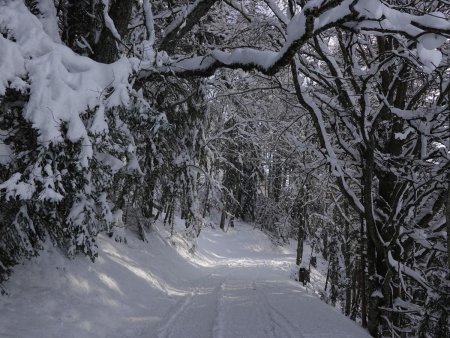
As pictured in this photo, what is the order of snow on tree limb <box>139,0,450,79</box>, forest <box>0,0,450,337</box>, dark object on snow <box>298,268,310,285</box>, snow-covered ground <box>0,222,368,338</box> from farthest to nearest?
dark object on snow <box>298,268,310,285</box>
snow-covered ground <box>0,222,368,338</box>
forest <box>0,0,450,337</box>
snow on tree limb <box>139,0,450,79</box>

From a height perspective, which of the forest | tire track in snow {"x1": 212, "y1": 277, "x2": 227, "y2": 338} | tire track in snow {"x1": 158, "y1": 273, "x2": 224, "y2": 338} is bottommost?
tire track in snow {"x1": 158, "y1": 273, "x2": 224, "y2": 338}

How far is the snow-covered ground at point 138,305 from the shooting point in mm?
5820

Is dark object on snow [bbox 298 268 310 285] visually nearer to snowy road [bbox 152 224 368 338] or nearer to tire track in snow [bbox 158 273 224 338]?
snowy road [bbox 152 224 368 338]

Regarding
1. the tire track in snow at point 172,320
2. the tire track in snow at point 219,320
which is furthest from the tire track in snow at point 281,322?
the tire track in snow at point 172,320

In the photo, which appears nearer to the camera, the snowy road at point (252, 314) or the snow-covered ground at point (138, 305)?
the snow-covered ground at point (138, 305)

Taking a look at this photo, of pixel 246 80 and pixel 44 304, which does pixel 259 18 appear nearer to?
pixel 246 80

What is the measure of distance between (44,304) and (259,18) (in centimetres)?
635

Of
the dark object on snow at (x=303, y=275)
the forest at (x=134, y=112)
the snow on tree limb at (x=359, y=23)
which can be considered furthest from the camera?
the dark object on snow at (x=303, y=275)

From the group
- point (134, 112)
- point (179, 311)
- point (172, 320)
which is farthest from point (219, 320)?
point (134, 112)

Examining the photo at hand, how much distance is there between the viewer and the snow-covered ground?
229 inches

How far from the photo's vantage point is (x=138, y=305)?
27.0ft

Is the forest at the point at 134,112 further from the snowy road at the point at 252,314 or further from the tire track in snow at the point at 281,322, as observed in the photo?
the tire track in snow at the point at 281,322

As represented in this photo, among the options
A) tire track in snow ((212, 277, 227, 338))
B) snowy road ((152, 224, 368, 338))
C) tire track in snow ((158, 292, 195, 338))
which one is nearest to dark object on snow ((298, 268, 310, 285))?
snowy road ((152, 224, 368, 338))

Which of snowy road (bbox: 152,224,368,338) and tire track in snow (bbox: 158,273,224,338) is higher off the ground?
snowy road (bbox: 152,224,368,338)
